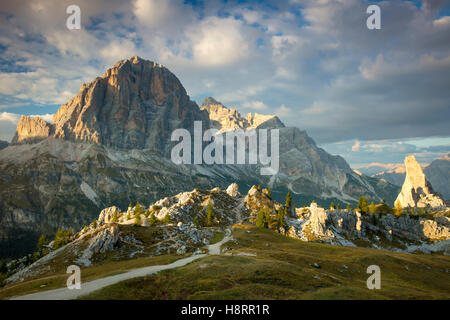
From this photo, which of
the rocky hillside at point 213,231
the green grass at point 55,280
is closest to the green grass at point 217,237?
the rocky hillside at point 213,231

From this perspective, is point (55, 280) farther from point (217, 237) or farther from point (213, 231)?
point (213, 231)

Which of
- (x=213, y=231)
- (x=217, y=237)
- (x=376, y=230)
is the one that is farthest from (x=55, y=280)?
(x=376, y=230)

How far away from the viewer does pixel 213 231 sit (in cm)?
11588

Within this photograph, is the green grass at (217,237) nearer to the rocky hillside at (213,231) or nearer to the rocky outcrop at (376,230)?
the rocky hillside at (213,231)

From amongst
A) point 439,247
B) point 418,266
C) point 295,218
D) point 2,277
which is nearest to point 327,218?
point 295,218

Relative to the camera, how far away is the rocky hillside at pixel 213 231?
87.3 metres

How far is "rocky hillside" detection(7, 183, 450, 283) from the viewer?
87.3m

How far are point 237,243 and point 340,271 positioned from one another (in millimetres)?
A: 41960

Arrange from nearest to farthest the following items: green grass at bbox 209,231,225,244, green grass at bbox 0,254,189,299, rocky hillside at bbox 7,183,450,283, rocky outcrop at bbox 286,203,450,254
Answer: green grass at bbox 0,254,189,299, rocky hillside at bbox 7,183,450,283, green grass at bbox 209,231,225,244, rocky outcrop at bbox 286,203,450,254

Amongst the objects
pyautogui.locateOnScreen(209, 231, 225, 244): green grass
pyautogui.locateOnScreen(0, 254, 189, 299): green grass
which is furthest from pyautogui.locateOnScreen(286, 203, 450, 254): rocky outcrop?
pyautogui.locateOnScreen(0, 254, 189, 299): green grass

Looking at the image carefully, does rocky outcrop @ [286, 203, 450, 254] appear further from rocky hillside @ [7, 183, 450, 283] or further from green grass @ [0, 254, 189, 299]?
green grass @ [0, 254, 189, 299]
